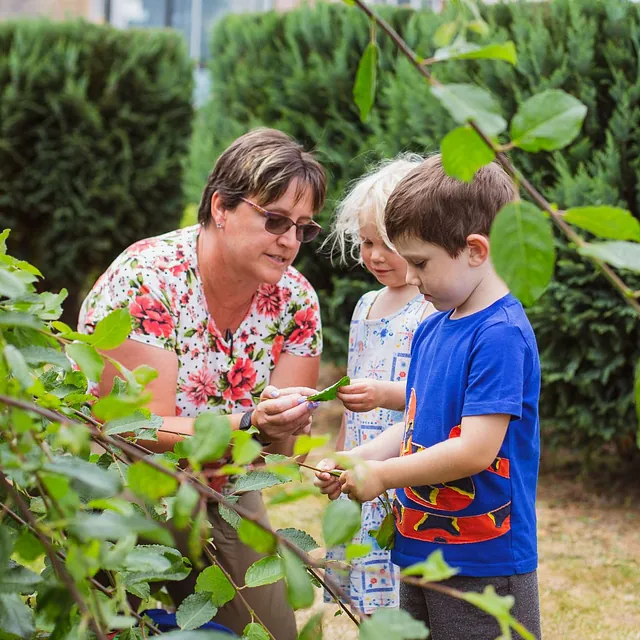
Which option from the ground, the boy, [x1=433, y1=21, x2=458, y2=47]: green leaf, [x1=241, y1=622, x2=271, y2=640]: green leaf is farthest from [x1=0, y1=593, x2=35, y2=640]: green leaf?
the ground

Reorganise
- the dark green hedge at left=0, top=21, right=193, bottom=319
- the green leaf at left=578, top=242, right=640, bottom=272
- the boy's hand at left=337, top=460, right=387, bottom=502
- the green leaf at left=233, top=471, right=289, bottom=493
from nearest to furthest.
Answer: the green leaf at left=578, top=242, right=640, bottom=272
the green leaf at left=233, top=471, right=289, bottom=493
the boy's hand at left=337, top=460, right=387, bottom=502
the dark green hedge at left=0, top=21, right=193, bottom=319

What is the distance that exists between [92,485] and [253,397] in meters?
1.94

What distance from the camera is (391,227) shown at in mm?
1907

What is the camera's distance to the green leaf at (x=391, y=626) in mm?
767

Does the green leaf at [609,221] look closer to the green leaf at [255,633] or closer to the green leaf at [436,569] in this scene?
the green leaf at [436,569]

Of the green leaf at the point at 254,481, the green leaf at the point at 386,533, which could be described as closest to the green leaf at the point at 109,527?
the green leaf at the point at 254,481

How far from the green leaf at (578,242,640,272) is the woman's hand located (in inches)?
54.2

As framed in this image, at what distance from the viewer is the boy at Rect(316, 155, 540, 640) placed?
5.76ft

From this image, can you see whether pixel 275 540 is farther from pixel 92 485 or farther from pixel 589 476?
pixel 589 476

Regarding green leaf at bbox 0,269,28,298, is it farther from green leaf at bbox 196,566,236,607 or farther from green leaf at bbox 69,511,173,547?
green leaf at bbox 196,566,236,607

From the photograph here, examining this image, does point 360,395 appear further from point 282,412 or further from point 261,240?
point 261,240

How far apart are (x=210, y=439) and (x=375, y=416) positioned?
184 cm

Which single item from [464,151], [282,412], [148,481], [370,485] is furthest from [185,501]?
[282,412]

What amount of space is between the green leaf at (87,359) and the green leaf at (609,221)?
0.51m
